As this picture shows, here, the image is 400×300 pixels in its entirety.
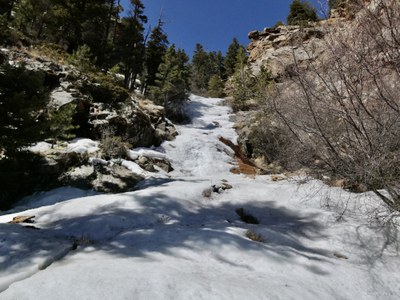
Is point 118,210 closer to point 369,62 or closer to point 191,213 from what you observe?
point 191,213

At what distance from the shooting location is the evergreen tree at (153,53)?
32812 mm

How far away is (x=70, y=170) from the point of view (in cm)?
1045

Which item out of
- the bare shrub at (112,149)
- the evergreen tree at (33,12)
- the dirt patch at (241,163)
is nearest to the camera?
the bare shrub at (112,149)

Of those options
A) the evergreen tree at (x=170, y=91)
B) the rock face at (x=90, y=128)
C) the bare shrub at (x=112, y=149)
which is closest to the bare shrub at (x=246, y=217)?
the rock face at (x=90, y=128)

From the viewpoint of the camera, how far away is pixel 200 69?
53375 mm

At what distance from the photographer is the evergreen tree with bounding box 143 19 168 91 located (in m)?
32.8

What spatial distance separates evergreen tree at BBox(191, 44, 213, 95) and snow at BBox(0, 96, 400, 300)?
40.9 metres

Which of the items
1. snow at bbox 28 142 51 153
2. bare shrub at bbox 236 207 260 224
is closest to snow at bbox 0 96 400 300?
bare shrub at bbox 236 207 260 224

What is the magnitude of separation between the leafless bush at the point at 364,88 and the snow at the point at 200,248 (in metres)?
1.50

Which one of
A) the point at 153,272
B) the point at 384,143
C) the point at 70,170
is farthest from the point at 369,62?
the point at 70,170

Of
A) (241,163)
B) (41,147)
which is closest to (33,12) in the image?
(41,147)

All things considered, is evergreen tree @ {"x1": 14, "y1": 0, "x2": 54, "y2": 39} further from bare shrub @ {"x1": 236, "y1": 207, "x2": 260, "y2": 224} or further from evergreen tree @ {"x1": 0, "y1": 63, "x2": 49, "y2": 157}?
bare shrub @ {"x1": 236, "y1": 207, "x2": 260, "y2": 224}

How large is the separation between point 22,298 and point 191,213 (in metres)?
4.98

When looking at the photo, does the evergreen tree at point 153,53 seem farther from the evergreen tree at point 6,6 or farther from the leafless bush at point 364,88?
the leafless bush at point 364,88
